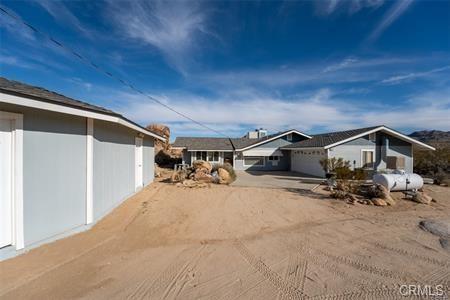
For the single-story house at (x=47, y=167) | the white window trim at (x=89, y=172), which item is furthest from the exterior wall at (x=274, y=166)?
the white window trim at (x=89, y=172)

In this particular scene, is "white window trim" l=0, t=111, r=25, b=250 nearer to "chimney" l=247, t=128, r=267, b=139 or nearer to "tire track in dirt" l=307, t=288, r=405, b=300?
"tire track in dirt" l=307, t=288, r=405, b=300

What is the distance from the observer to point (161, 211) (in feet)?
24.8

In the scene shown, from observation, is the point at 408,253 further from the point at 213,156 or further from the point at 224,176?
the point at 213,156

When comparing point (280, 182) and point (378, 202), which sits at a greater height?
point (378, 202)

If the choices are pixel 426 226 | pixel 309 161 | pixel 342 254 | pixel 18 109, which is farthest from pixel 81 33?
pixel 309 161

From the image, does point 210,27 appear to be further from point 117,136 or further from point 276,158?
point 276,158

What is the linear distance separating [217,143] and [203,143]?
1736 millimetres

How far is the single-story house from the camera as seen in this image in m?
3.98

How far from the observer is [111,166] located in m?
7.12

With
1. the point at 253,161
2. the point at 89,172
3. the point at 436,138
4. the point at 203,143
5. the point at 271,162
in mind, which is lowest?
the point at 271,162

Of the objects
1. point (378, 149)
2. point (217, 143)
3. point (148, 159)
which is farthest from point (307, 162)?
point (148, 159)

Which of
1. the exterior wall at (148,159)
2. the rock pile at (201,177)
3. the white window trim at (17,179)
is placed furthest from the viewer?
the rock pile at (201,177)

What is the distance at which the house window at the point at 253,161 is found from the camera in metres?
25.1

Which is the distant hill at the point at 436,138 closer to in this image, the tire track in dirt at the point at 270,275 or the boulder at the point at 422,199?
the boulder at the point at 422,199
